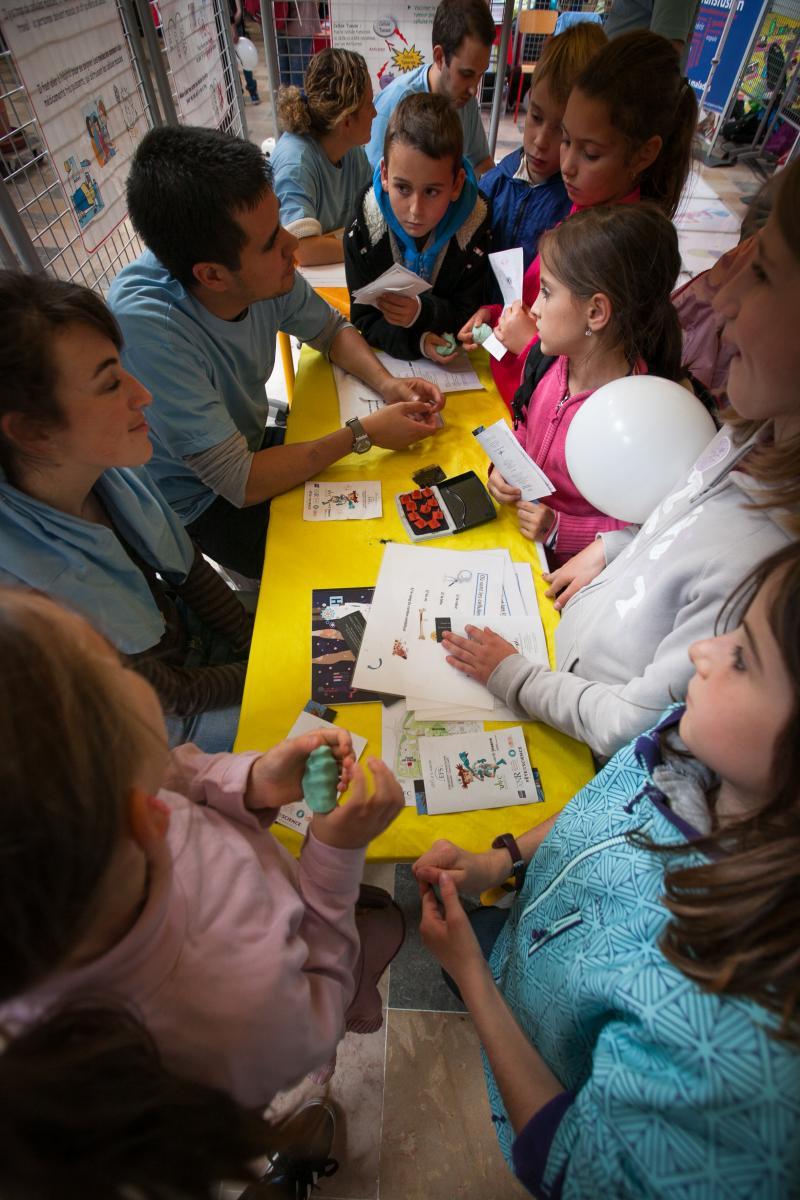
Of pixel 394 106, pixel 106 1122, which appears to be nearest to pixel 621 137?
pixel 394 106

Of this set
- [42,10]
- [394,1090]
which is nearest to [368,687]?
[394,1090]

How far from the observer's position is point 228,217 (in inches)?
52.8

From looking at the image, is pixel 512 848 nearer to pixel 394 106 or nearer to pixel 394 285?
pixel 394 285

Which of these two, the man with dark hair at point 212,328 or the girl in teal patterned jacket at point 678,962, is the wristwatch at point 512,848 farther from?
the man with dark hair at point 212,328

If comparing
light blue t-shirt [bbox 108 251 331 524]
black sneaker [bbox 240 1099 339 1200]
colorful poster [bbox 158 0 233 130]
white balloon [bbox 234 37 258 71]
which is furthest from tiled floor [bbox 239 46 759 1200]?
white balloon [bbox 234 37 258 71]

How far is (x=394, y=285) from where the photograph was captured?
1.79m

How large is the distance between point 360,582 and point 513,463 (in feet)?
1.68

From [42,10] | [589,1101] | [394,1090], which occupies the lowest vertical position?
[394,1090]

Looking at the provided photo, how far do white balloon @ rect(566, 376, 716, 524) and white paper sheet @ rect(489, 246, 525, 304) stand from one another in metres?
0.80

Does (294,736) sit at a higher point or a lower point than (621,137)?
lower

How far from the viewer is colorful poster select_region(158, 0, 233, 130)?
86.9 inches

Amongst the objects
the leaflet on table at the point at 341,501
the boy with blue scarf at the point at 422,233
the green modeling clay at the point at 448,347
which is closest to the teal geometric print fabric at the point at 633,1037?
the leaflet on table at the point at 341,501

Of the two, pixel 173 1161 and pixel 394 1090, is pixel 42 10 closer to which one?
pixel 173 1161

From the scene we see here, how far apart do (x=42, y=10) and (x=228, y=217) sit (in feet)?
2.17
